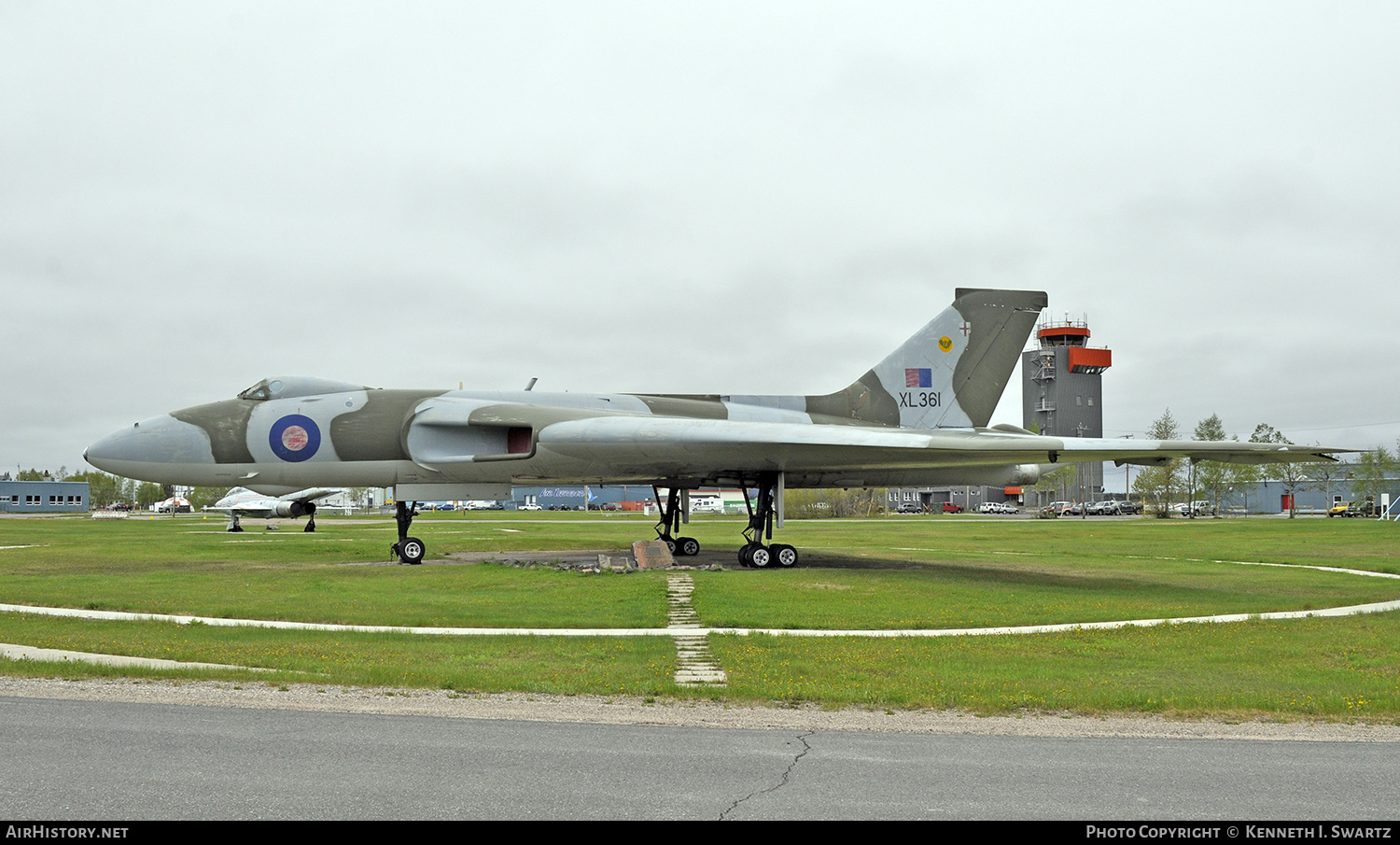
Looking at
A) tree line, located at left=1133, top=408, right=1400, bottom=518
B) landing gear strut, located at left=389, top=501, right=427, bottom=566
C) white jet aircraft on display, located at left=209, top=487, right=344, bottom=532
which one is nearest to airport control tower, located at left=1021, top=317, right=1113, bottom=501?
tree line, located at left=1133, top=408, right=1400, bottom=518

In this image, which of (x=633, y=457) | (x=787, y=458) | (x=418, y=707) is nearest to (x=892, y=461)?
(x=787, y=458)

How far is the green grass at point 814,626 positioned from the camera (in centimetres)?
986

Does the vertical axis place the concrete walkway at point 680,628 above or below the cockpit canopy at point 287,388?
below

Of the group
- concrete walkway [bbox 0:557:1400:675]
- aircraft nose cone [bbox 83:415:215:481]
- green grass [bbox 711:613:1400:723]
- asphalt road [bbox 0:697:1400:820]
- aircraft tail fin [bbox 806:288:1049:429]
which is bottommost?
concrete walkway [bbox 0:557:1400:675]

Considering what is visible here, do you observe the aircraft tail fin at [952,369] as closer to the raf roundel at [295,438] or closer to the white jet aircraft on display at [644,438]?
the white jet aircraft on display at [644,438]

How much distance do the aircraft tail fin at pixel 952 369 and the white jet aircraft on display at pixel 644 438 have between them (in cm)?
3

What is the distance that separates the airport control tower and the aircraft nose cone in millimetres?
118945

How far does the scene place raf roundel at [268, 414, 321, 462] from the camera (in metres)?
23.5

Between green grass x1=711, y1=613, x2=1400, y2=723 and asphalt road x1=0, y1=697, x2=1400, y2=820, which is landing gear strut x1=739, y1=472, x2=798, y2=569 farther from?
asphalt road x1=0, y1=697, x2=1400, y2=820

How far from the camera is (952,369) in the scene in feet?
85.7

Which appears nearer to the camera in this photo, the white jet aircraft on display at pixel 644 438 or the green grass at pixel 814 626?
the green grass at pixel 814 626

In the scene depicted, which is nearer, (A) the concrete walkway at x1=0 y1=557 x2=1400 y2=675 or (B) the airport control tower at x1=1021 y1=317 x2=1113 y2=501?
(A) the concrete walkway at x1=0 y1=557 x2=1400 y2=675

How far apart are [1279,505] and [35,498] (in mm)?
158876

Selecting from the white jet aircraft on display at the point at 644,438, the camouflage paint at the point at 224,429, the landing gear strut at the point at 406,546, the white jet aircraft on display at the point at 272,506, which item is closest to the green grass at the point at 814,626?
the landing gear strut at the point at 406,546
